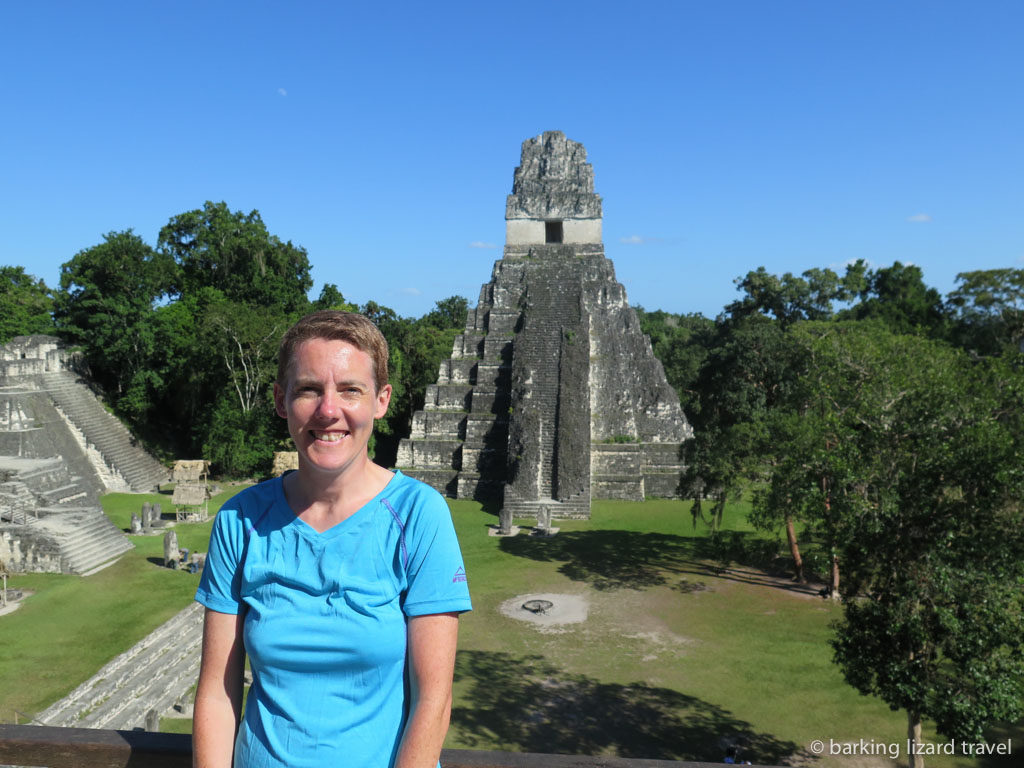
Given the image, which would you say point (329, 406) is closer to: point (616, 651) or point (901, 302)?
point (616, 651)

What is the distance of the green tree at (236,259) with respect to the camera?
26.7 m

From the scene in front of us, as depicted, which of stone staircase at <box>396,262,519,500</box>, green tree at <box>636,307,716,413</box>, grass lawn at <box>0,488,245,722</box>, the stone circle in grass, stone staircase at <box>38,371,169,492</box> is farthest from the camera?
green tree at <box>636,307,716,413</box>

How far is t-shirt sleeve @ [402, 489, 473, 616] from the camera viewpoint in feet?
5.59

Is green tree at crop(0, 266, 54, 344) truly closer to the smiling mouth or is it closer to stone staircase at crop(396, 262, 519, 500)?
stone staircase at crop(396, 262, 519, 500)

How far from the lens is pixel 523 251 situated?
2592cm

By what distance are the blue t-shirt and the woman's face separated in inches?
6.2

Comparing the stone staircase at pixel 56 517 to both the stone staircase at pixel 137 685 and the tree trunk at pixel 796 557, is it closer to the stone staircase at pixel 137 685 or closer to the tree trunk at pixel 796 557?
the stone staircase at pixel 137 685

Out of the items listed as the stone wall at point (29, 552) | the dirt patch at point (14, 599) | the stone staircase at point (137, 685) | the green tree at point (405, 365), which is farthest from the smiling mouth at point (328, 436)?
the green tree at point (405, 365)

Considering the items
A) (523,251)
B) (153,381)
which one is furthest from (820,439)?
(153,381)

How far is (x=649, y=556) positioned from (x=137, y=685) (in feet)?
31.4

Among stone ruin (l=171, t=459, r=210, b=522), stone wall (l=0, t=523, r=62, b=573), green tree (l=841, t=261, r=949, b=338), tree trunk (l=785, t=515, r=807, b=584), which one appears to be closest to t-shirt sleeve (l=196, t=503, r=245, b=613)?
tree trunk (l=785, t=515, r=807, b=584)

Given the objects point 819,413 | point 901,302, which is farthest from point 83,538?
point 901,302

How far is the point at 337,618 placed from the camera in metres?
1.69

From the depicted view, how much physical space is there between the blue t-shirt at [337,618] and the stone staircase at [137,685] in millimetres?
8002
